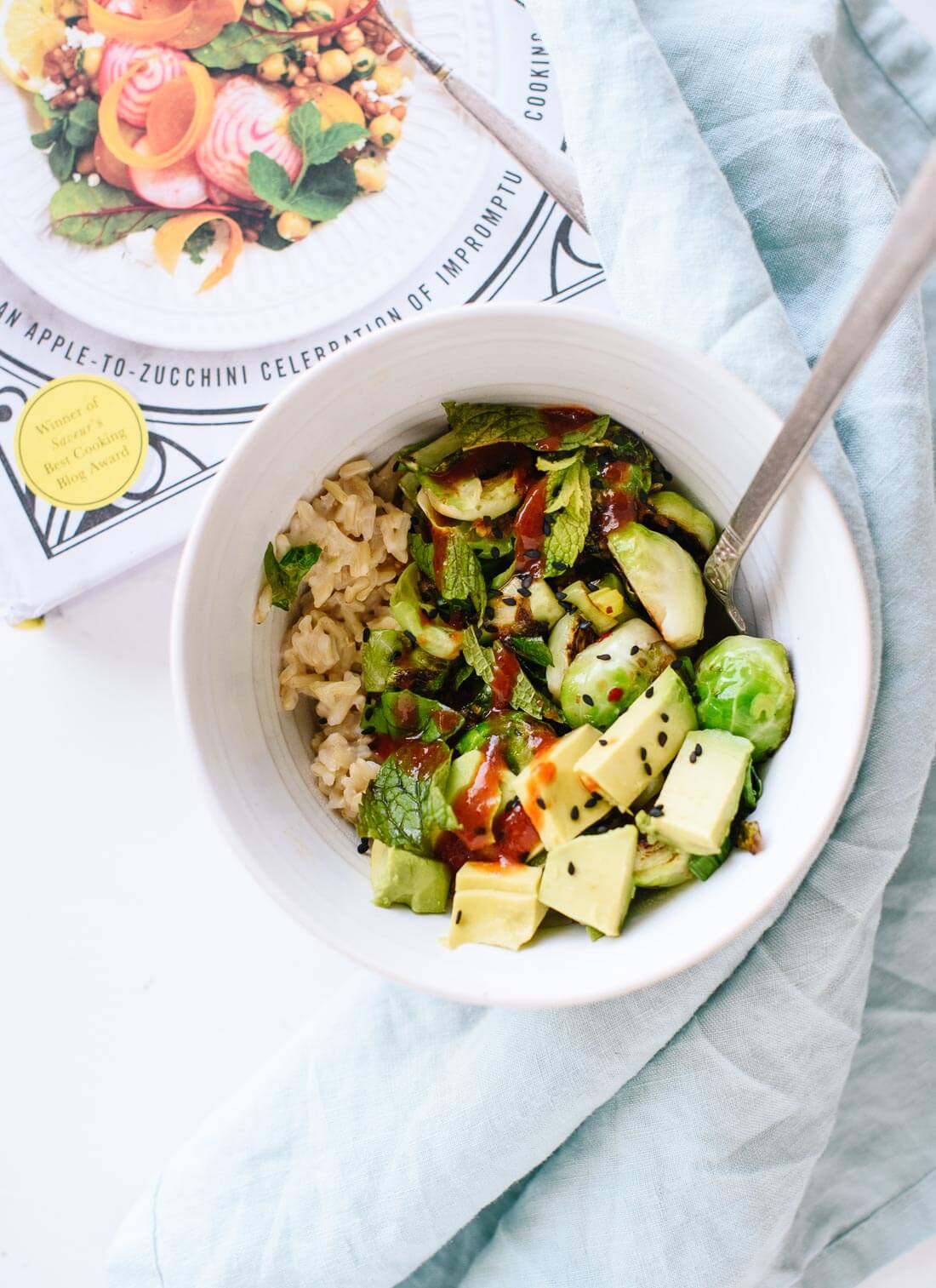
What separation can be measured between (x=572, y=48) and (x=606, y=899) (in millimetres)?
1085

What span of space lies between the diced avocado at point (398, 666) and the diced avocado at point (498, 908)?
24 cm

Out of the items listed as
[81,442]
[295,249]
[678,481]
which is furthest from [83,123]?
[678,481]

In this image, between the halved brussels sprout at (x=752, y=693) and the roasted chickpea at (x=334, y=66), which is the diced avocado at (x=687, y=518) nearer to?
the halved brussels sprout at (x=752, y=693)

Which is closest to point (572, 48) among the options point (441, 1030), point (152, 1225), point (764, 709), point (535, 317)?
point (535, 317)

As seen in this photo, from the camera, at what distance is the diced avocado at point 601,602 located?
3.91ft

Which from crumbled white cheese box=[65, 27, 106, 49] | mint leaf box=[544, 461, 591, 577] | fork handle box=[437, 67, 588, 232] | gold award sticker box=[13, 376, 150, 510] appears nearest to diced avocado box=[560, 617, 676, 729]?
mint leaf box=[544, 461, 591, 577]

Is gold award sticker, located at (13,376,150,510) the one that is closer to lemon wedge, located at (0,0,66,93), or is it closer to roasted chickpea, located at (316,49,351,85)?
lemon wedge, located at (0,0,66,93)

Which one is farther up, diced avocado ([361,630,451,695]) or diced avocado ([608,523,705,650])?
diced avocado ([608,523,705,650])

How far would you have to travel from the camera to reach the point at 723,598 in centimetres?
121

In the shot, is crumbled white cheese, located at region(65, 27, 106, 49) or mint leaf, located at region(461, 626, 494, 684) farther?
crumbled white cheese, located at region(65, 27, 106, 49)

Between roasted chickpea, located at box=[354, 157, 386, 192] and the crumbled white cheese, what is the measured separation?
434 millimetres

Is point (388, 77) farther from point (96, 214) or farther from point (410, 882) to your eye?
point (410, 882)

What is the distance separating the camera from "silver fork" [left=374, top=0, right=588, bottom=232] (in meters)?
1.48

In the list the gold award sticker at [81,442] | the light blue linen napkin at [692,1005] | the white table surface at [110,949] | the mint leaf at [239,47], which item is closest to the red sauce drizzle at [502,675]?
Result: the light blue linen napkin at [692,1005]
